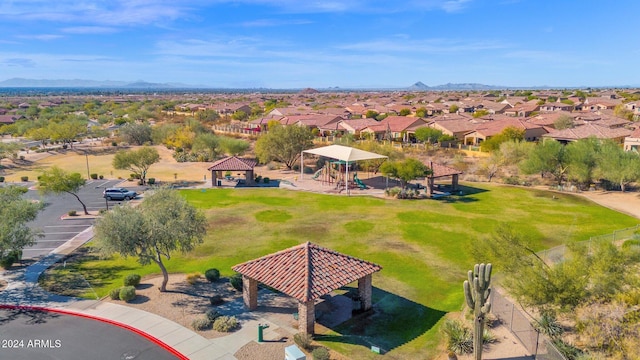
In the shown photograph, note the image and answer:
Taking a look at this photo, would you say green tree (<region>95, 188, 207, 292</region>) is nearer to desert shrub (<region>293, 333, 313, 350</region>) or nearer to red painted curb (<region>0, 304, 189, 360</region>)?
red painted curb (<region>0, 304, 189, 360</region>)

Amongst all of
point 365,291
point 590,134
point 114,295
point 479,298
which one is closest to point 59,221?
point 114,295

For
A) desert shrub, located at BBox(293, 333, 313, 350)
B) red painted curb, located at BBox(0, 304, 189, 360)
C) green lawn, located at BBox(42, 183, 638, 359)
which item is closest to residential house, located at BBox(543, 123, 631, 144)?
green lawn, located at BBox(42, 183, 638, 359)

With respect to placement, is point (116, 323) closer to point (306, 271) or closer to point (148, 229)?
point (148, 229)

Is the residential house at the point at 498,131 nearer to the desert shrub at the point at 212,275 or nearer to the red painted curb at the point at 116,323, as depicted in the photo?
the desert shrub at the point at 212,275

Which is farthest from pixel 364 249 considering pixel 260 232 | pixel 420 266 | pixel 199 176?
pixel 199 176

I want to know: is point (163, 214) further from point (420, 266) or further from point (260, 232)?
point (420, 266)

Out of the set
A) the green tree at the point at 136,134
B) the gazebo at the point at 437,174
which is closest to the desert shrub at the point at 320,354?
the gazebo at the point at 437,174
